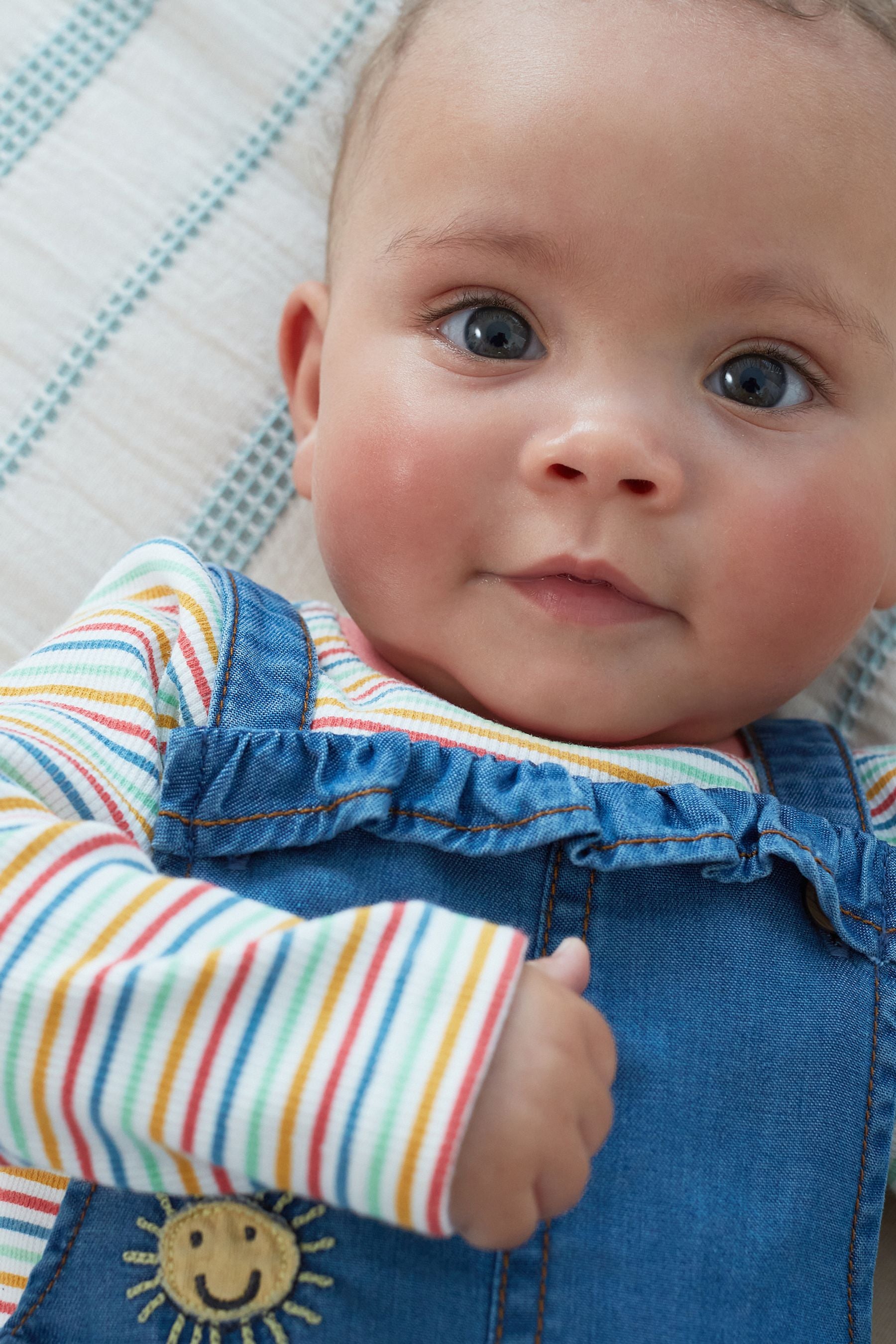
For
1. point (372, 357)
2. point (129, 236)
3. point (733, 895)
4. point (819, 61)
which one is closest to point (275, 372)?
point (129, 236)

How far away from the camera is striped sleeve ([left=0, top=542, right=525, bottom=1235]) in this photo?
0.68 metres

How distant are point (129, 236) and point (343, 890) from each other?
3.16ft

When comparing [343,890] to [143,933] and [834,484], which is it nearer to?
[143,933]

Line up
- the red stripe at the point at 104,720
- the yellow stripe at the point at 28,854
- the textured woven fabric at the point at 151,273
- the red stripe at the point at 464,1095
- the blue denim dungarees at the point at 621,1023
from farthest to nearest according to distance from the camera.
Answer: the textured woven fabric at the point at 151,273
the red stripe at the point at 104,720
the blue denim dungarees at the point at 621,1023
the yellow stripe at the point at 28,854
the red stripe at the point at 464,1095

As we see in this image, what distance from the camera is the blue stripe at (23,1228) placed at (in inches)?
37.1

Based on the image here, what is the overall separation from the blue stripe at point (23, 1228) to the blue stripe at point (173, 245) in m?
0.83

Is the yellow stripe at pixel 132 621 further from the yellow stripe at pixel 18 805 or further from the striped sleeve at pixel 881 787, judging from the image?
the striped sleeve at pixel 881 787

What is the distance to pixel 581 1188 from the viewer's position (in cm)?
73

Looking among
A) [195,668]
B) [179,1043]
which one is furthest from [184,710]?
[179,1043]

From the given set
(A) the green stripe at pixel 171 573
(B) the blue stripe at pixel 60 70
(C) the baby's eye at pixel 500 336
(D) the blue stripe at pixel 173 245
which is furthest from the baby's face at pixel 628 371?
(B) the blue stripe at pixel 60 70

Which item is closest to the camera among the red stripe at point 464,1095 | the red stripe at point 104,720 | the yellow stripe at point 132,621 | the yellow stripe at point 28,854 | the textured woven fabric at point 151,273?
the red stripe at point 464,1095

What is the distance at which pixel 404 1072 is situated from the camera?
68 cm

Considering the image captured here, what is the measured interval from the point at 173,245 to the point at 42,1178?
3.57ft

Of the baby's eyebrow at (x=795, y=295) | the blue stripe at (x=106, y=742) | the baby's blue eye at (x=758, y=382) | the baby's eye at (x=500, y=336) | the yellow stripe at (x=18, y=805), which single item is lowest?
the blue stripe at (x=106, y=742)
